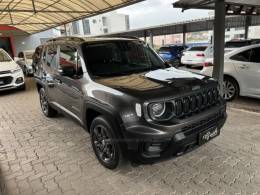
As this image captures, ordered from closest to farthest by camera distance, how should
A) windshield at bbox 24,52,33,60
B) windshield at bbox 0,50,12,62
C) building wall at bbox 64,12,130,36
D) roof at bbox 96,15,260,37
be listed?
windshield at bbox 0,50,12,62, windshield at bbox 24,52,33,60, roof at bbox 96,15,260,37, building wall at bbox 64,12,130,36

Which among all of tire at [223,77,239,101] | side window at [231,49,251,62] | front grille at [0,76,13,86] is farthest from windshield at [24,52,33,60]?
side window at [231,49,251,62]

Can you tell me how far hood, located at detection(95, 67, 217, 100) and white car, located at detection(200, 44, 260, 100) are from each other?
9.55 feet

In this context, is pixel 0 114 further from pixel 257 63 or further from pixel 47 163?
pixel 257 63

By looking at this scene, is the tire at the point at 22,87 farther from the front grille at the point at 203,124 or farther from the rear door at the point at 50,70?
the front grille at the point at 203,124

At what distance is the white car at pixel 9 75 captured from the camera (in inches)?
340

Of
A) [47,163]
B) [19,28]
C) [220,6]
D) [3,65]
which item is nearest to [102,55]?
[47,163]

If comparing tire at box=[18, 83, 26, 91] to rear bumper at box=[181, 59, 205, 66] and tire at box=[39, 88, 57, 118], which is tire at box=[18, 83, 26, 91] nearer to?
tire at box=[39, 88, 57, 118]

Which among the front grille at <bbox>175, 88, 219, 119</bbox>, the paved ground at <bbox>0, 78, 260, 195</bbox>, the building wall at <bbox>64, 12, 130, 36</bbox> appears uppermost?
the building wall at <bbox>64, 12, 130, 36</bbox>

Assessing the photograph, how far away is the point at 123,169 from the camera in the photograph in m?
3.31

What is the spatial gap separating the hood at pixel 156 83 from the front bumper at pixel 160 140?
37cm

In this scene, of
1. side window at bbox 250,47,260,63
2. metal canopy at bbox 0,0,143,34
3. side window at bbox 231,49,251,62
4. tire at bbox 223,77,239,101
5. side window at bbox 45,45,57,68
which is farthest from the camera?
metal canopy at bbox 0,0,143,34

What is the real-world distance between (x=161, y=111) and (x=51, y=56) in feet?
9.90

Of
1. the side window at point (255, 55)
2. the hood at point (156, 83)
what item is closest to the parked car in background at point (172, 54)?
the side window at point (255, 55)

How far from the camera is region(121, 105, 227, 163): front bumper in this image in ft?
8.32
